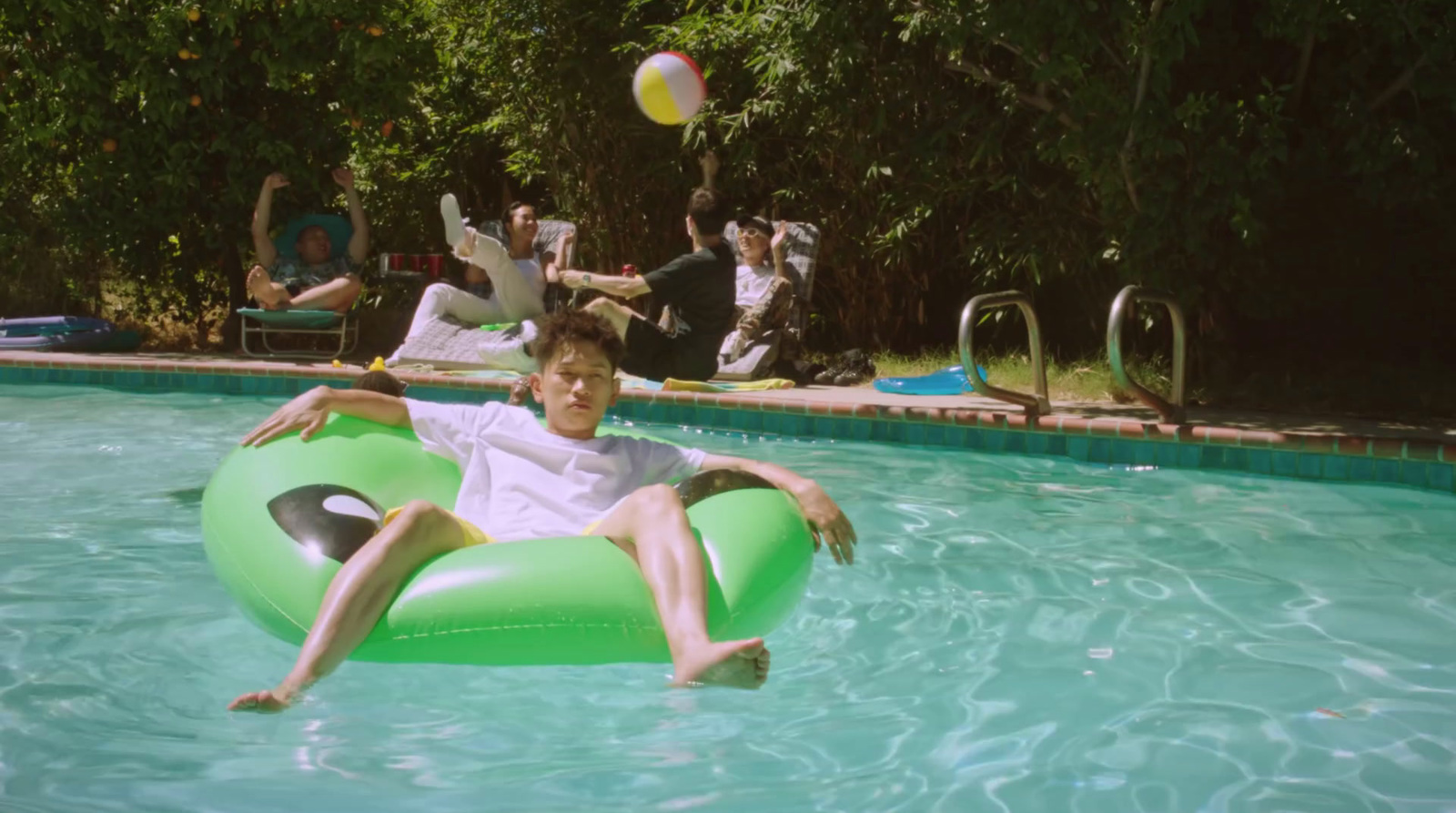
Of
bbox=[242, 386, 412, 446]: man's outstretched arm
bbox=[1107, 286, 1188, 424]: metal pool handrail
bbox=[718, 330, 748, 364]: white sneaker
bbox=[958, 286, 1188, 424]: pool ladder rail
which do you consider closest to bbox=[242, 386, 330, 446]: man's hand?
bbox=[242, 386, 412, 446]: man's outstretched arm

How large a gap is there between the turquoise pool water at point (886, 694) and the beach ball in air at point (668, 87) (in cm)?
333

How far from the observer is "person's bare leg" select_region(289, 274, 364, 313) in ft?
32.4

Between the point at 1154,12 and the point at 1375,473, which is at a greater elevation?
the point at 1154,12

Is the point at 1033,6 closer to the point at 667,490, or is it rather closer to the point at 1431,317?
the point at 1431,317

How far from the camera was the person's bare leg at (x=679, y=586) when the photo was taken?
2.70 meters

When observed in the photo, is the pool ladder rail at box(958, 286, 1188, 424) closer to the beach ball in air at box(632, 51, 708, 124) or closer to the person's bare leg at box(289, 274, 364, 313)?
the beach ball in air at box(632, 51, 708, 124)

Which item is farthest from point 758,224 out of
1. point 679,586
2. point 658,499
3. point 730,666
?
point 730,666

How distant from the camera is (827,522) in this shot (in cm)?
339

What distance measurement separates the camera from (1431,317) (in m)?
7.89

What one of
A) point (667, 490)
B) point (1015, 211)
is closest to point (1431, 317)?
point (1015, 211)

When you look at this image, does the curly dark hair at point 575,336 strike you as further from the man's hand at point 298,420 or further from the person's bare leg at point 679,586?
the man's hand at point 298,420

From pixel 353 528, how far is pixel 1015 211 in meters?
6.05

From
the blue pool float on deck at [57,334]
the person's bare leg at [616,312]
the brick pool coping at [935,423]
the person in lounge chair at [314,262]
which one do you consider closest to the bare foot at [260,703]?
the brick pool coping at [935,423]

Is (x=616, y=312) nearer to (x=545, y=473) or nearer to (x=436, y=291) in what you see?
(x=436, y=291)
